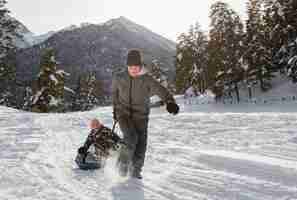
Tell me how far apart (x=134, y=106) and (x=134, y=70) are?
1.75 feet

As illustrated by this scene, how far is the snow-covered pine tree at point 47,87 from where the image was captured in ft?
146

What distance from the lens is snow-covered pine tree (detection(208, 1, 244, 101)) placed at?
1705 inches

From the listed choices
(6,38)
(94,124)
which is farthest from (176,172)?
(6,38)

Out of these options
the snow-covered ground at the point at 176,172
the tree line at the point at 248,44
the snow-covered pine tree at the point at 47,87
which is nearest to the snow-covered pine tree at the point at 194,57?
the tree line at the point at 248,44

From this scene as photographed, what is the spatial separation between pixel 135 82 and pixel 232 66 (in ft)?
128

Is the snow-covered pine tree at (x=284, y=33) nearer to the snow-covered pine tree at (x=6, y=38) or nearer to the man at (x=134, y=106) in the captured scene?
the snow-covered pine tree at (x=6, y=38)

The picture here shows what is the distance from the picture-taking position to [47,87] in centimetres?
4562

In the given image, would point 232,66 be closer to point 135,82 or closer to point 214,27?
point 214,27

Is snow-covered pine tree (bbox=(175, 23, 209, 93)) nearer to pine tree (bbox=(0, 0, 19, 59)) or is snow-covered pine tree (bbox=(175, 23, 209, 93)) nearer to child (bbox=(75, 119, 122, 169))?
pine tree (bbox=(0, 0, 19, 59))

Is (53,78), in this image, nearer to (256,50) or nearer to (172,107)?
(256,50)

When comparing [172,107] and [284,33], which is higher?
[284,33]

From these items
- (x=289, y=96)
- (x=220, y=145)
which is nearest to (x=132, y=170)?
(x=220, y=145)

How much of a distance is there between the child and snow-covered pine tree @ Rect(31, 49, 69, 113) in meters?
38.0

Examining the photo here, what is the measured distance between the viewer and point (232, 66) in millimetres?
43375
